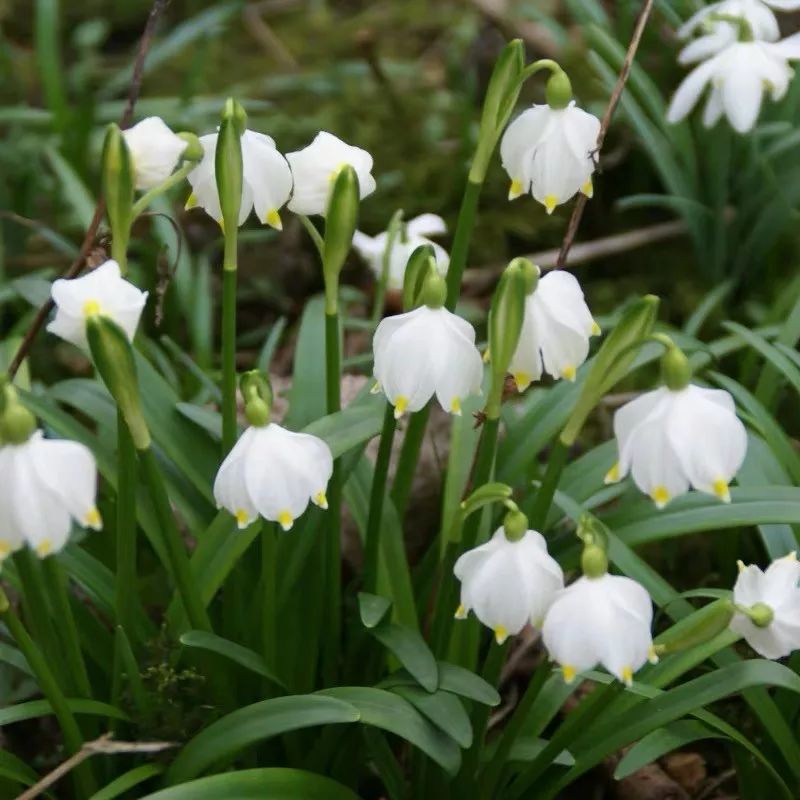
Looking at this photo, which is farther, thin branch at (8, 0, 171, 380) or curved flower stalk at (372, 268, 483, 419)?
thin branch at (8, 0, 171, 380)

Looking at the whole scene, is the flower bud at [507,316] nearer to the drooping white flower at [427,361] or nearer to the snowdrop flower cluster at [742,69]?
the drooping white flower at [427,361]

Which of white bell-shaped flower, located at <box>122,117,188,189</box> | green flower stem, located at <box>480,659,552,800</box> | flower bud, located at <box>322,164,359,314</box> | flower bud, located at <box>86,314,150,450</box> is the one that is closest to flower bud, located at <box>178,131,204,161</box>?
white bell-shaped flower, located at <box>122,117,188,189</box>

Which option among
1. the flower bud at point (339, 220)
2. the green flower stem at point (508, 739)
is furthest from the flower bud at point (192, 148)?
the green flower stem at point (508, 739)

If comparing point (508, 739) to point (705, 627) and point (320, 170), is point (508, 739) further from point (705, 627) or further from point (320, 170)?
point (320, 170)

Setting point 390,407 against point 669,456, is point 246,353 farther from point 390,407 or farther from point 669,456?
point 669,456

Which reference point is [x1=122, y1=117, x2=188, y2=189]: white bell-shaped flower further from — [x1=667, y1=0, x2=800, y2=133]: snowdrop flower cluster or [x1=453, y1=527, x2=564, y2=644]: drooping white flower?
[x1=667, y1=0, x2=800, y2=133]: snowdrop flower cluster

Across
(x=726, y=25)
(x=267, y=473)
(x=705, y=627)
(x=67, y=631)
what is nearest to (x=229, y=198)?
(x=267, y=473)
